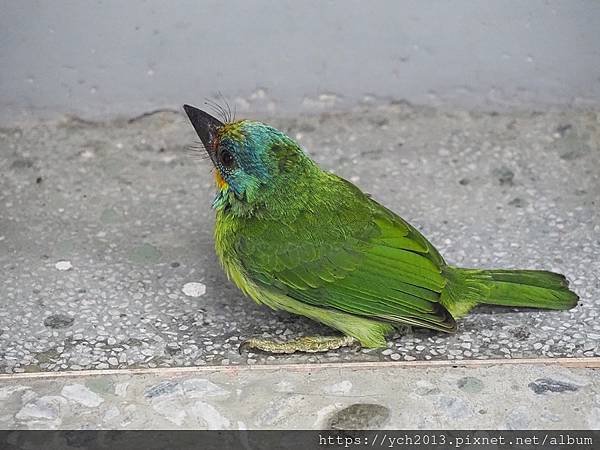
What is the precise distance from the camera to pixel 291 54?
15.6 feet

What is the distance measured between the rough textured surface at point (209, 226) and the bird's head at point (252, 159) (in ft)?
1.78

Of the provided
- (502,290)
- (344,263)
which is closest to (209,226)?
(344,263)

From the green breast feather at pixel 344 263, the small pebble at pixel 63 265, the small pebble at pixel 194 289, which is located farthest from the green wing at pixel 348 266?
the small pebble at pixel 63 265

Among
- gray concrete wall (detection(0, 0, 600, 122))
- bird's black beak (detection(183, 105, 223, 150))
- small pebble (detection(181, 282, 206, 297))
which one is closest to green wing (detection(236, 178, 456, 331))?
bird's black beak (detection(183, 105, 223, 150))

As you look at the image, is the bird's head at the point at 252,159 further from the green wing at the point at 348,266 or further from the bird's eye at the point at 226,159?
the green wing at the point at 348,266

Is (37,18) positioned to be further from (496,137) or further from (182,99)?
(496,137)

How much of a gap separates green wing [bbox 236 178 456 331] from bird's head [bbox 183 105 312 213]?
4.9 inches

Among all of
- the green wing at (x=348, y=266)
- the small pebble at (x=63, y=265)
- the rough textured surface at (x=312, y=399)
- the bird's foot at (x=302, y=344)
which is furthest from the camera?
the small pebble at (x=63, y=265)

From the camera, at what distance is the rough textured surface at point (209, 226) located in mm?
3568

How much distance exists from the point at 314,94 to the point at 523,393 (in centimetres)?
209

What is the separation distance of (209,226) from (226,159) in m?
0.87

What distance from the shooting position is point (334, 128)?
16.0ft

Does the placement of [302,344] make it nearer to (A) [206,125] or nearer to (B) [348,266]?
(B) [348,266]

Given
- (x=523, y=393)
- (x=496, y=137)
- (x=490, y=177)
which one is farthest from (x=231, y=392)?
(x=496, y=137)
